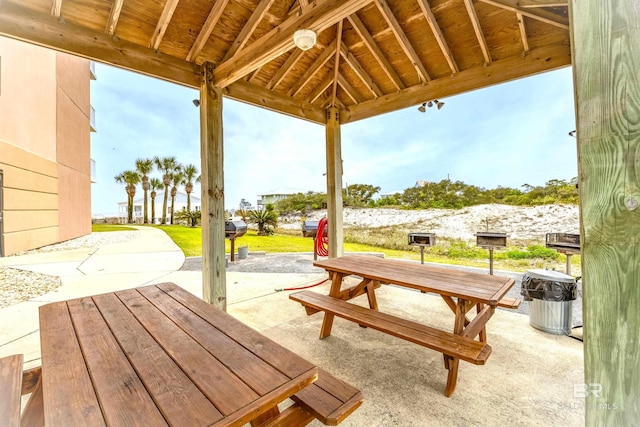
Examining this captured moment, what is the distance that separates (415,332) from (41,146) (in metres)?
12.1

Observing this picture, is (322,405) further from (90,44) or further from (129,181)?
(129,181)

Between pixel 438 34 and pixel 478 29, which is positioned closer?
pixel 478 29

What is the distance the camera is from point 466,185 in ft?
25.2

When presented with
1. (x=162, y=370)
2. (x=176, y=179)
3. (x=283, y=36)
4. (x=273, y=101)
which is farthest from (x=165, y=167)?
(x=162, y=370)

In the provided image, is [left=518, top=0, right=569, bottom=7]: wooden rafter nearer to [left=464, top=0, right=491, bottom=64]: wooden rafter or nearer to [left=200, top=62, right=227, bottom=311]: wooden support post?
[left=464, top=0, right=491, bottom=64]: wooden rafter

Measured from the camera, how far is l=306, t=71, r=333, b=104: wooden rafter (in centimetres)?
419

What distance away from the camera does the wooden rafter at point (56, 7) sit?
2.22 m

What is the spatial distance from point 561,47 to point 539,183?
13.8 ft

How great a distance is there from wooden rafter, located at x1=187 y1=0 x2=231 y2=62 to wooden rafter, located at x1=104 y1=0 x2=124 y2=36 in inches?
26.8

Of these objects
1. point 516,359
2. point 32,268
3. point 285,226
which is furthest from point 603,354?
point 285,226

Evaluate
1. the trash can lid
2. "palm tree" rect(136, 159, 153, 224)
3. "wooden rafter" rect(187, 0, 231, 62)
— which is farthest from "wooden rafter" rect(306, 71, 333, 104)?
"palm tree" rect(136, 159, 153, 224)

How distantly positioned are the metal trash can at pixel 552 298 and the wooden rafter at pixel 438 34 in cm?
269

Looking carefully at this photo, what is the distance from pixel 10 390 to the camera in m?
1.13

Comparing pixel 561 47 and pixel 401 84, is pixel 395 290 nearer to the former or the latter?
pixel 401 84
